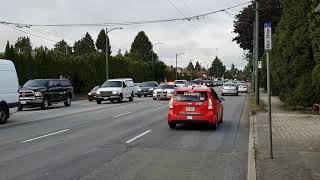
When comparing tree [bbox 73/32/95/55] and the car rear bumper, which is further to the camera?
tree [bbox 73/32/95/55]

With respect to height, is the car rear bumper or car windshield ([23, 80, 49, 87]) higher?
car windshield ([23, 80, 49, 87])

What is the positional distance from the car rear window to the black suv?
46.3 ft

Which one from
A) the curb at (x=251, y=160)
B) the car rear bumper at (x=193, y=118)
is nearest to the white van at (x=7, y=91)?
the car rear bumper at (x=193, y=118)

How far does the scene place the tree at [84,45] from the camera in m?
144

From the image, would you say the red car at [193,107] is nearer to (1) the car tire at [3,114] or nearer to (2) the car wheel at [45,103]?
(1) the car tire at [3,114]

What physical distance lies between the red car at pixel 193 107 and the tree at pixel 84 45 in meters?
126

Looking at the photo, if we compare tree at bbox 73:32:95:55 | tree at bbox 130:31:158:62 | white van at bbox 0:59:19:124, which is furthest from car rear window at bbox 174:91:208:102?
tree at bbox 130:31:158:62

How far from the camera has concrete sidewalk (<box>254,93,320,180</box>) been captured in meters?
9.59

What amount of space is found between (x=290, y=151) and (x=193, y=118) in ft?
19.5

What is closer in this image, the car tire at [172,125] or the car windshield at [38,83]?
the car tire at [172,125]

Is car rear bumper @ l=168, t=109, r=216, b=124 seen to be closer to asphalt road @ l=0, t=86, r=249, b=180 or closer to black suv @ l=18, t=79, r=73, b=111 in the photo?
asphalt road @ l=0, t=86, r=249, b=180

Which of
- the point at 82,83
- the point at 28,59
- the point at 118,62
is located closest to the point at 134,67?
the point at 118,62

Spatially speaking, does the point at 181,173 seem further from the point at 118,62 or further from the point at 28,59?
the point at 118,62

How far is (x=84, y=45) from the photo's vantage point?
14538 centimetres
